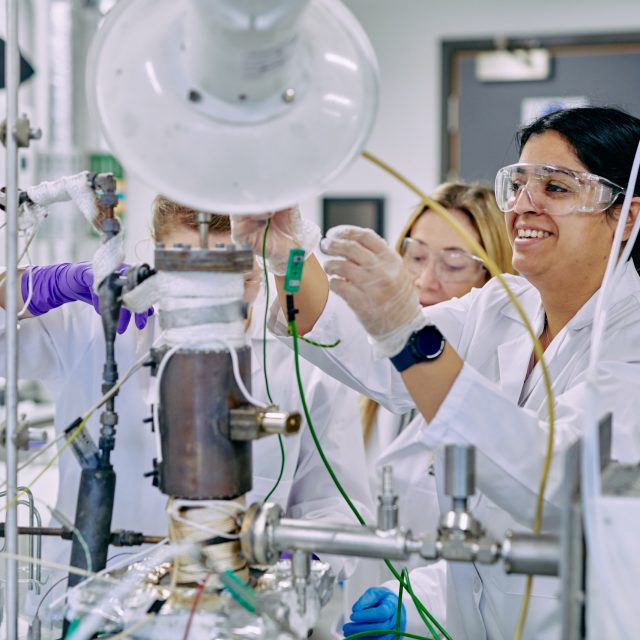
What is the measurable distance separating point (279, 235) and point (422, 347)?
32 cm

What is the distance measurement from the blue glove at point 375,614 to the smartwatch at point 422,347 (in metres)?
0.56

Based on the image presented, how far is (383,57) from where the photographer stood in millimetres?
4656

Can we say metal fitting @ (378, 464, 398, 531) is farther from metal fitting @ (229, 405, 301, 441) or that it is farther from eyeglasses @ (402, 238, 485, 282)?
eyeglasses @ (402, 238, 485, 282)

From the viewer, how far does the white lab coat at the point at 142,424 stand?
5.42 ft

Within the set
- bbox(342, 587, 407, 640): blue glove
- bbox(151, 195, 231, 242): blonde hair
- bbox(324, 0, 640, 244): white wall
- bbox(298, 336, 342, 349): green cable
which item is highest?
bbox(324, 0, 640, 244): white wall

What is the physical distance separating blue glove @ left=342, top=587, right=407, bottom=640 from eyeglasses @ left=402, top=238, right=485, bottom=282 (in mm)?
1052

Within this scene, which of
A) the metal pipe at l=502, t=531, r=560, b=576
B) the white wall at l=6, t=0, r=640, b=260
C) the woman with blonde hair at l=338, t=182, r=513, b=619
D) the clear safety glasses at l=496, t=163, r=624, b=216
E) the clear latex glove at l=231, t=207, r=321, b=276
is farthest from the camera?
the white wall at l=6, t=0, r=640, b=260

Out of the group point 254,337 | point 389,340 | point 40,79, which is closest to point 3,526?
point 389,340

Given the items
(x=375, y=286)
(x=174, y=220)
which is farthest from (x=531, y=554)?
(x=174, y=220)

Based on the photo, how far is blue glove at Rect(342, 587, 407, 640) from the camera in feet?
4.78

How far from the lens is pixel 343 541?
0.86m

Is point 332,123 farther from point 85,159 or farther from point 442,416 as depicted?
point 85,159

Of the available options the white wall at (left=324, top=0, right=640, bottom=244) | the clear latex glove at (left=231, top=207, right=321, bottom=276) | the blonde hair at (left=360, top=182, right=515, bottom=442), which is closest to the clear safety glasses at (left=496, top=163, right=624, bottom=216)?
the clear latex glove at (left=231, top=207, right=321, bottom=276)

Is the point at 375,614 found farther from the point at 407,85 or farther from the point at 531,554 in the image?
the point at 407,85
